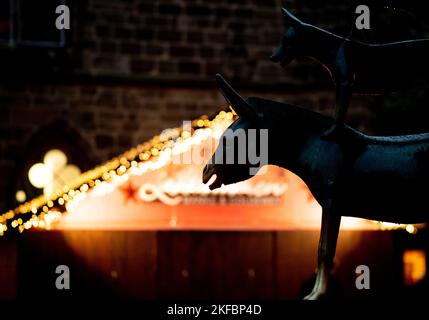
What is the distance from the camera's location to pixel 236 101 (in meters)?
4.34

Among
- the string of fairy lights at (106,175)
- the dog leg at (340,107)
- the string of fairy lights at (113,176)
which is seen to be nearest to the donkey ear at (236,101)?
the dog leg at (340,107)

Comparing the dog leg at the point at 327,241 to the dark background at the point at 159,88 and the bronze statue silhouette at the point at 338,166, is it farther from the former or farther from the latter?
the dark background at the point at 159,88

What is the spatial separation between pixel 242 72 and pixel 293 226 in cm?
346

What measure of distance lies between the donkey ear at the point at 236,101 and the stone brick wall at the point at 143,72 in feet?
29.3

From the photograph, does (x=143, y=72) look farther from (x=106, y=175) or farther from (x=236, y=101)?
(x=236, y=101)

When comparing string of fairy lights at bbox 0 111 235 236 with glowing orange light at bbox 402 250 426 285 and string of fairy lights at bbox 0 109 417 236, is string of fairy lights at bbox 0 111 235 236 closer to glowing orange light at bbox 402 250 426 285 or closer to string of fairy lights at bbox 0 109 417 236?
string of fairy lights at bbox 0 109 417 236

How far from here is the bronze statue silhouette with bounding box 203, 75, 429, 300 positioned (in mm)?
4297

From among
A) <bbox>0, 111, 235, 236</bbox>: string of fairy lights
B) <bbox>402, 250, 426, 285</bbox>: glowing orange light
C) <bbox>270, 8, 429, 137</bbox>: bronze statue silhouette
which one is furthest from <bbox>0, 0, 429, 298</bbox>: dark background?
<bbox>270, 8, 429, 137</bbox>: bronze statue silhouette

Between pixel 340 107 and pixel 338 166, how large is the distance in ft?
1.08

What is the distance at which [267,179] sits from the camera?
11375mm

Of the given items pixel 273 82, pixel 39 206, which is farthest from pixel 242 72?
pixel 39 206

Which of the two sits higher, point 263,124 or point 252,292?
point 263,124

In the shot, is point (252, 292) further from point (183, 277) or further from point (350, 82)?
point (350, 82)

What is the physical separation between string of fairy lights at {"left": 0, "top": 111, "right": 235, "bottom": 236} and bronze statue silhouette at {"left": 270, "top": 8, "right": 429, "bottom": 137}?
5.10 meters
